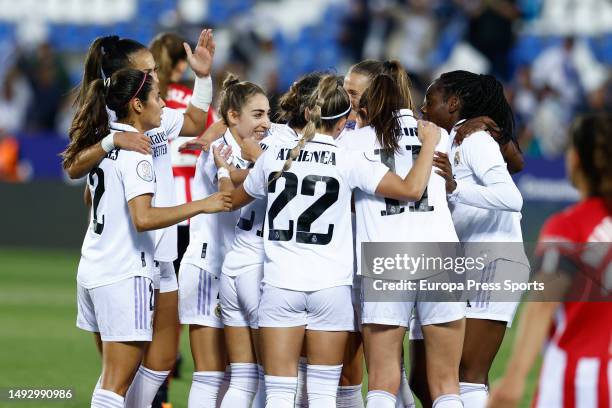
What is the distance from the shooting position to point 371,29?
63.5ft

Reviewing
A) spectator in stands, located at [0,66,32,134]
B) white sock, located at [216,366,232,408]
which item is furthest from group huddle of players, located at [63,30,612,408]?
spectator in stands, located at [0,66,32,134]

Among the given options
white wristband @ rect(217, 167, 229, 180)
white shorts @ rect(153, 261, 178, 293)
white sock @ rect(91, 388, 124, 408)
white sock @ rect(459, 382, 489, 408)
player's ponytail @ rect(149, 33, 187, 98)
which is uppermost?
player's ponytail @ rect(149, 33, 187, 98)

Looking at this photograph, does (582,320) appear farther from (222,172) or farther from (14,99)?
(14,99)

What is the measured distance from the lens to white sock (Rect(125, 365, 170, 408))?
20.7 ft

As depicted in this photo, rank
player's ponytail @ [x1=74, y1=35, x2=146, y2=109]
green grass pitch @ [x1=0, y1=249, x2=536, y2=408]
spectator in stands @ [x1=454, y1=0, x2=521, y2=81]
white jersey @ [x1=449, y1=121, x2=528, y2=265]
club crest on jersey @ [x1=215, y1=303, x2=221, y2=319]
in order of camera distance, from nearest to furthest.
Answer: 1. white jersey @ [x1=449, y1=121, x2=528, y2=265]
2. club crest on jersey @ [x1=215, y1=303, x2=221, y2=319]
3. player's ponytail @ [x1=74, y1=35, x2=146, y2=109]
4. green grass pitch @ [x1=0, y1=249, x2=536, y2=408]
5. spectator in stands @ [x1=454, y1=0, x2=521, y2=81]

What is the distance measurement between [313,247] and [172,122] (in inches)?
63.1

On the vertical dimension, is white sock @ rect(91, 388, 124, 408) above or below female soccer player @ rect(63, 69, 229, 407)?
below

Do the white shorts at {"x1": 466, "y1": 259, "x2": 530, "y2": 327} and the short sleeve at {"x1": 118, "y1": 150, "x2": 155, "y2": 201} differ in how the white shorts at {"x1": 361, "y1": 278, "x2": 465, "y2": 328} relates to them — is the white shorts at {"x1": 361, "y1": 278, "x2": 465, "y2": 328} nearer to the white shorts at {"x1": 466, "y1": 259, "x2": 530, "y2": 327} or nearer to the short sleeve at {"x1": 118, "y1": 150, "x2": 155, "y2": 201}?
the white shorts at {"x1": 466, "y1": 259, "x2": 530, "y2": 327}

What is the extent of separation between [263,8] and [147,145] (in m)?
15.9

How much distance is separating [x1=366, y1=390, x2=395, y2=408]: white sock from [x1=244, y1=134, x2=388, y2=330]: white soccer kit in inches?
19.2

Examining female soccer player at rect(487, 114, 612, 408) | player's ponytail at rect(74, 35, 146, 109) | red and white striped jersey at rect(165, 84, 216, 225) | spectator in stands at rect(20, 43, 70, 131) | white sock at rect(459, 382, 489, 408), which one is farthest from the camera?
spectator in stands at rect(20, 43, 70, 131)

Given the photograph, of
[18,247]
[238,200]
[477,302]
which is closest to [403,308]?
[477,302]

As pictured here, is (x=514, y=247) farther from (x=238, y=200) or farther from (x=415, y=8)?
(x=415, y=8)

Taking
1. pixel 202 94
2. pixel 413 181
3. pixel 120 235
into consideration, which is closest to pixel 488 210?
pixel 413 181
